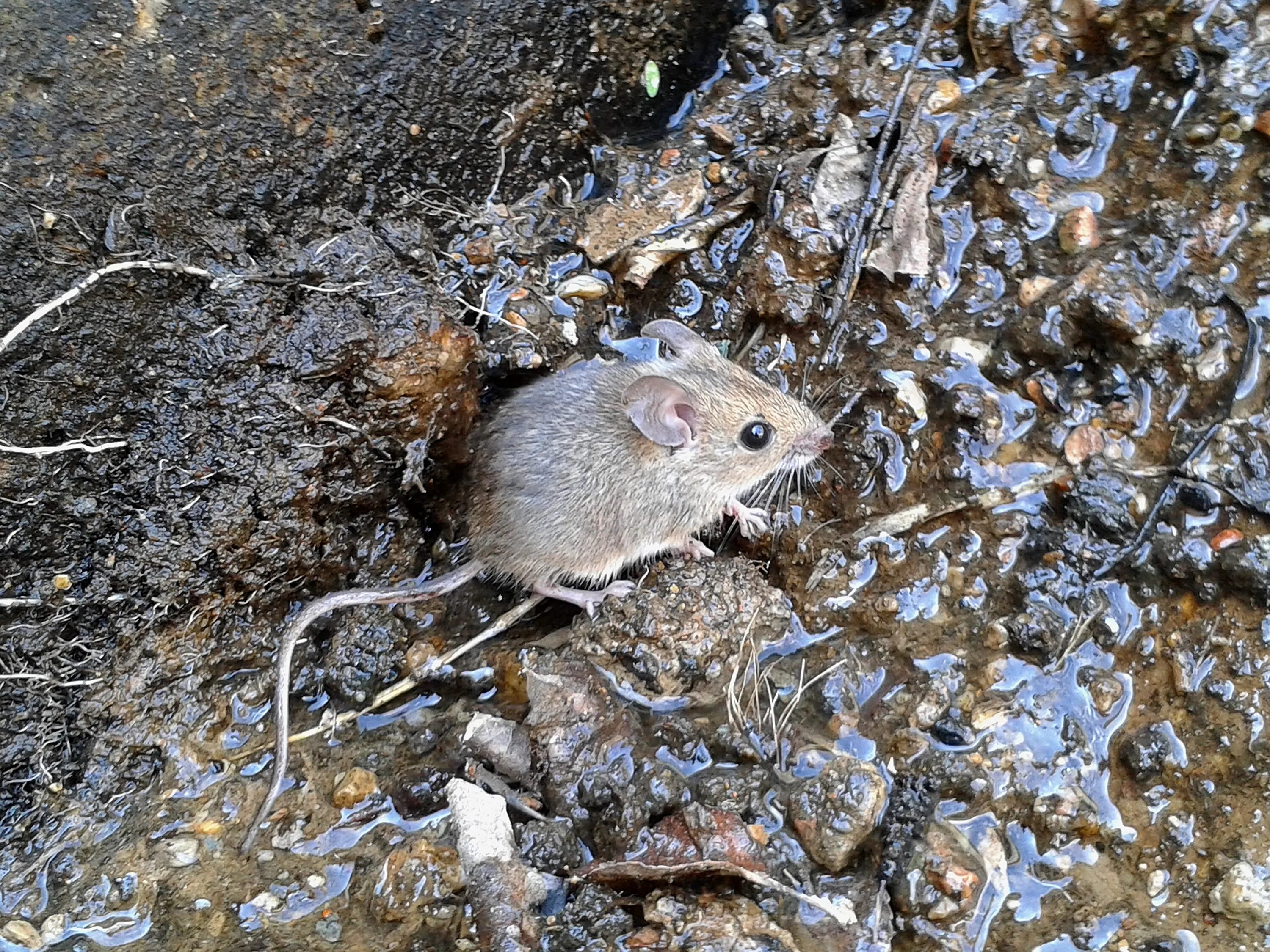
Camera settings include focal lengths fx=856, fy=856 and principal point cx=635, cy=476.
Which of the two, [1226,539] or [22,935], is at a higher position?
[1226,539]

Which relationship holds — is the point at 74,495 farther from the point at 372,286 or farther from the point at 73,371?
the point at 372,286

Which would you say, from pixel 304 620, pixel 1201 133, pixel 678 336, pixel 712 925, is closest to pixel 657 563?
pixel 678 336

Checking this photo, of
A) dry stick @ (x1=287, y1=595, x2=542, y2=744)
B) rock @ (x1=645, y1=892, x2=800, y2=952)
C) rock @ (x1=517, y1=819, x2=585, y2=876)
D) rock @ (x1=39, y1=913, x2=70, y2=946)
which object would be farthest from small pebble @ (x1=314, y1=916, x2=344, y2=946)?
rock @ (x1=645, y1=892, x2=800, y2=952)

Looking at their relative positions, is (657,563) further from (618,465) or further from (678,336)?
(678,336)

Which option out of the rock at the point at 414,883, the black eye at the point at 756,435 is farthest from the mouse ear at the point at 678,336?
the rock at the point at 414,883

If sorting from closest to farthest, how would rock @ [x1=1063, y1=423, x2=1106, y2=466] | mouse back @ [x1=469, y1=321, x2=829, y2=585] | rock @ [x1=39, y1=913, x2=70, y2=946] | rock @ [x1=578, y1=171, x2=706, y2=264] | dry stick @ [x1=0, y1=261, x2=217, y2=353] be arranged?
dry stick @ [x1=0, y1=261, x2=217, y2=353] < rock @ [x1=39, y1=913, x2=70, y2=946] < rock @ [x1=1063, y1=423, x2=1106, y2=466] < mouse back @ [x1=469, y1=321, x2=829, y2=585] < rock @ [x1=578, y1=171, x2=706, y2=264]

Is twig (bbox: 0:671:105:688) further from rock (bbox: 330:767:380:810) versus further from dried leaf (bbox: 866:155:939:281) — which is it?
dried leaf (bbox: 866:155:939:281)

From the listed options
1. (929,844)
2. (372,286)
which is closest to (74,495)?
(372,286)
